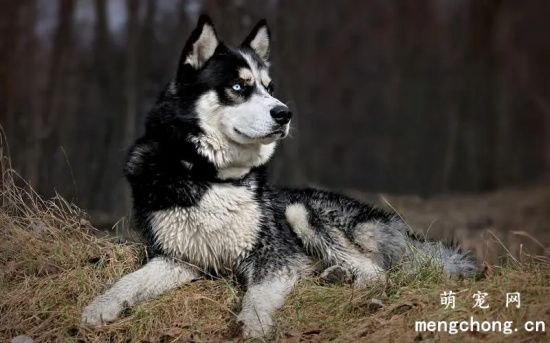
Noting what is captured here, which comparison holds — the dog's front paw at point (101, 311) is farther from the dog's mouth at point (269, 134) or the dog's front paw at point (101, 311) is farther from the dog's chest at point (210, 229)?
the dog's mouth at point (269, 134)

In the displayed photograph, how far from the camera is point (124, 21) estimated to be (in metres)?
15.9

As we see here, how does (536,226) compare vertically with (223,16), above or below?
below

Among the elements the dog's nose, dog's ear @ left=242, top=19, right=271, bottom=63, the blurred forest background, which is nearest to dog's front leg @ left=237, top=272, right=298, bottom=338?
the dog's nose

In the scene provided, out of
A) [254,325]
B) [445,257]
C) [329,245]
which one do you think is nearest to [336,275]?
[329,245]

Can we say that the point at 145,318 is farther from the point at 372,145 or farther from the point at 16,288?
the point at 372,145

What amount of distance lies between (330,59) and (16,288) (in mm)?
27016

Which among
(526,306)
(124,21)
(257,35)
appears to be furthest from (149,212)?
(124,21)

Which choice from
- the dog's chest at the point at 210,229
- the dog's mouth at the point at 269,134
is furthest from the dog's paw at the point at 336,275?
the dog's mouth at the point at 269,134

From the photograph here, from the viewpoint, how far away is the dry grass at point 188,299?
13.4 ft

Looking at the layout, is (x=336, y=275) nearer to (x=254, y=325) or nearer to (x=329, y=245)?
(x=329, y=245)

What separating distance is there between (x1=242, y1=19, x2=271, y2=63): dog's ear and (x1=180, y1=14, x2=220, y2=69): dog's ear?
0.47m

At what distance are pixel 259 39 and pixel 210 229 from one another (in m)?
1.72

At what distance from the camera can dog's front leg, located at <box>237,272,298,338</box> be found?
431 cm

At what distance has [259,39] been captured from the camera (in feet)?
18.8
